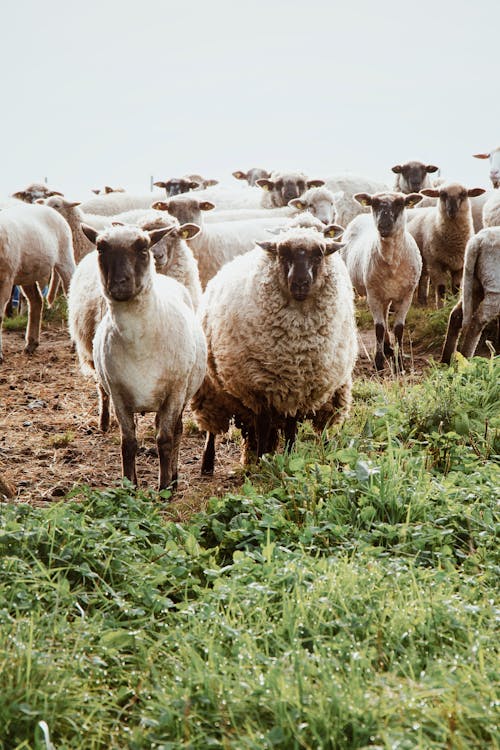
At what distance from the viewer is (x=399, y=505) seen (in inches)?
148

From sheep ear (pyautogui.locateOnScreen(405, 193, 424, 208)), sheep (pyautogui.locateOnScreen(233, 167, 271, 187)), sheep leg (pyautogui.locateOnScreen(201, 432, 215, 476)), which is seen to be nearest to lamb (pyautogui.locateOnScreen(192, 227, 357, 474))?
sheep leg (pyautogui.locateOnScreen(201, 432, 215, 476))

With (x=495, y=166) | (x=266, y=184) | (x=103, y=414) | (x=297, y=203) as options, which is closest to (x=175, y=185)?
(x=266, y=184)

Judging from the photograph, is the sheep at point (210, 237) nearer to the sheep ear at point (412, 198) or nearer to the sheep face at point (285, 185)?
the sheep ear at point (412, 198)

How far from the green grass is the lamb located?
117 cm

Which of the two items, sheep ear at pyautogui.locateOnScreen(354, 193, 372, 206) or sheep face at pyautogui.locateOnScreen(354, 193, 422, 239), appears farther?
sheep ear at pyautogui.locateOnScreen(354, 193, 372, 206)

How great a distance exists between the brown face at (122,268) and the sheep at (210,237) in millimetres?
4709

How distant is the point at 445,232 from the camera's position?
34.9ft

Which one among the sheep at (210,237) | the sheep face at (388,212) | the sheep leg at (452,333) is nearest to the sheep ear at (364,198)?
the sheep face at (388,212)

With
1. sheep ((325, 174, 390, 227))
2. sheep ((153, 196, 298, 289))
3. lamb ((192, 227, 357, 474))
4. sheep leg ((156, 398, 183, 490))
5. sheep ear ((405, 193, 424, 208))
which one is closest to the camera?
sheep leg ((156, 398, 183, 490))

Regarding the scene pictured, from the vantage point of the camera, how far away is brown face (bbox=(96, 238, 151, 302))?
4.77m

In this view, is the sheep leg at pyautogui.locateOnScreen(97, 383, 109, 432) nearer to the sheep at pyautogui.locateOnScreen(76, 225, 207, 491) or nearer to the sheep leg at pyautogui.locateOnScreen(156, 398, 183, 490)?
the sheep at pyautogui.locateOnScreen(76, 225, 207, 491)

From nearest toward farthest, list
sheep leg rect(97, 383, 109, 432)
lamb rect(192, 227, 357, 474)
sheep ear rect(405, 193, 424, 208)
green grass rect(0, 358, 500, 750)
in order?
green grass rect(0, 358, 500, 750)
lamb rect(192, 227, 357, 474)
sheep leg rect(97, 383, 109, 432)
sheep ear rect(405, 193, 424, 208)

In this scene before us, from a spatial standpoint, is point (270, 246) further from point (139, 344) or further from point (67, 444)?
point (67, 444)

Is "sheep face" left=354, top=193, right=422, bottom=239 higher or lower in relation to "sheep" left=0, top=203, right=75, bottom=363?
higher
